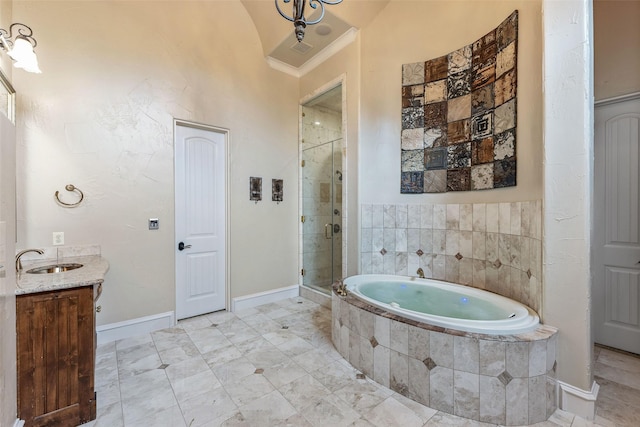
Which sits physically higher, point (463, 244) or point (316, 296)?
point (463, 244)

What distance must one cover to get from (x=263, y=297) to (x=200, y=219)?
132cm

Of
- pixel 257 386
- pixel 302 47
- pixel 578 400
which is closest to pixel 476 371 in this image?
pixel 578 400

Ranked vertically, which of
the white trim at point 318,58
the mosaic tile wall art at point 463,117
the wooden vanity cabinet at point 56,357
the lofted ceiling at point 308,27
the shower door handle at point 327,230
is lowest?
the wooden vanity cabinet at point 56,357

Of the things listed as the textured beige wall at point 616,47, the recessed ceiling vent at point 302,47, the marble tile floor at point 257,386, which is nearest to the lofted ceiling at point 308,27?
the recessed ceiling vent at point 302,47

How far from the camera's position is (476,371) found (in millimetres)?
1651

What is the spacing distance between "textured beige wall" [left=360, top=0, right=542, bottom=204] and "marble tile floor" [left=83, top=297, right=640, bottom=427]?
1.55 meters

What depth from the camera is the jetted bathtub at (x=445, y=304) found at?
1762 mm

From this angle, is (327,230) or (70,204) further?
(327,230)

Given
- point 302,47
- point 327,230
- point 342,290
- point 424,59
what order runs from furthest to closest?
point 327,230, point 302,47, point 424,59, point 342,290

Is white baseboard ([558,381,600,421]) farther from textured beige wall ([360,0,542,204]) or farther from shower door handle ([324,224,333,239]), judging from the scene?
shower door handle ([324,224,333,239])

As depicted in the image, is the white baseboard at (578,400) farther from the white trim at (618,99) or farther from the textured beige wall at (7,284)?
the textured beige wall at (7,284)

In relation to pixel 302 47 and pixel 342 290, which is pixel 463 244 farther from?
pixel 302 47

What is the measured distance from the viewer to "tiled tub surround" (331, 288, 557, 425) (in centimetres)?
162

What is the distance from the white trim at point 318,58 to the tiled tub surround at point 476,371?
3.19 m
